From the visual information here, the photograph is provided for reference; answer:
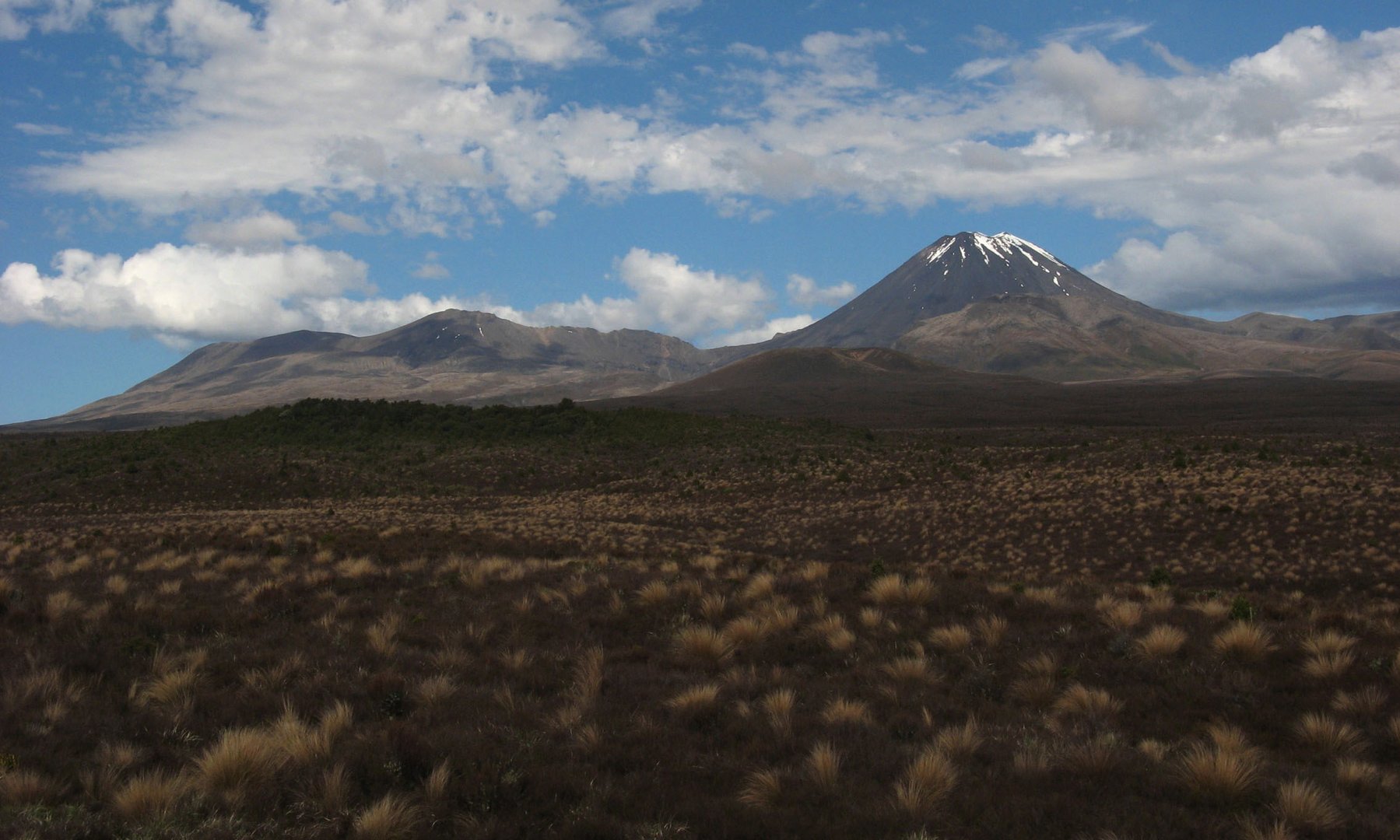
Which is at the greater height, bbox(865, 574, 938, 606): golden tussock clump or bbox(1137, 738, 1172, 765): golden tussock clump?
bbox(865, 574, 938, 606): golden tussock clump

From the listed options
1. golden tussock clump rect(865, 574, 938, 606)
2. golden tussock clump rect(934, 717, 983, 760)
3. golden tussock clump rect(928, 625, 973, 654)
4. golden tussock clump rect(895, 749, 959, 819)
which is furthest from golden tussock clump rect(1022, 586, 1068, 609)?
golden tussock clump rect(895, 749, 959, 819)

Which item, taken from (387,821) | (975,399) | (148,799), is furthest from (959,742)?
(975,399)

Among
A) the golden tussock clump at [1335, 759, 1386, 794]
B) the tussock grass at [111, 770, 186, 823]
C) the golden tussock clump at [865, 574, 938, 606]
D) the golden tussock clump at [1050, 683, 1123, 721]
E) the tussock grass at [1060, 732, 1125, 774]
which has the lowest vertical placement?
the golden tussock clump at [1335, 759, 1386, 794]

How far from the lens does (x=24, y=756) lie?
5.65 metres

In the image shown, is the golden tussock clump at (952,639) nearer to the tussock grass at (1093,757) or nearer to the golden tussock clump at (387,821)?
the tussock grass at (1093,757)

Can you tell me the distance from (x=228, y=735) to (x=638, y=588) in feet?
18.9

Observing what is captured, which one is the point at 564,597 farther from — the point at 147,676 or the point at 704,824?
the point at 704,824

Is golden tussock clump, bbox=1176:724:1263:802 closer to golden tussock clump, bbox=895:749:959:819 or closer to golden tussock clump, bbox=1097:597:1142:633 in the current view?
golden tussock clump, bbox=895:749:959:819

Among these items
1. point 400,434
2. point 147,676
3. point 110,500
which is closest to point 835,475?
point 400,434

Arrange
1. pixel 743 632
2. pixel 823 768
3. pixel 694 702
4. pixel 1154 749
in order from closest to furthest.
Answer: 1. pixel 823 768
2. pixel 1154 749
3. pixel 694 702
4. pixel 743 632

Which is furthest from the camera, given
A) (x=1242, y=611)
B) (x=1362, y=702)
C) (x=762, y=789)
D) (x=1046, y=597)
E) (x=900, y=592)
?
(x=900, y=592)

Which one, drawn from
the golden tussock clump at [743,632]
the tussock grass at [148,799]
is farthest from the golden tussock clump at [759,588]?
the tussock grass at [148,799]

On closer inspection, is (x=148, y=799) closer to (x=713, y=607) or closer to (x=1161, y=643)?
(x=713, y=607)

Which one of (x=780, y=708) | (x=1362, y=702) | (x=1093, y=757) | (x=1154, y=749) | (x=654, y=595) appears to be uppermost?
(x=654, y=595)
